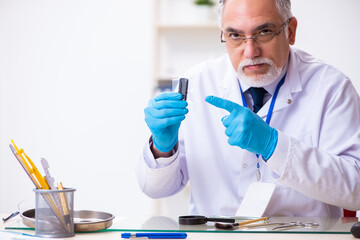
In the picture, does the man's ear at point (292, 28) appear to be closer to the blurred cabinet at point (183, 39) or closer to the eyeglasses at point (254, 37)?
the eyeglasses at point (254, 37)

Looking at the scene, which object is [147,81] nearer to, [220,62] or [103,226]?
[220,62]

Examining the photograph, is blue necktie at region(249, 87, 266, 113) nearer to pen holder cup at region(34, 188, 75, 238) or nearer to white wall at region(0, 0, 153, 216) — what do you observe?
pen holder cup at region(34, 188, 75, 238)

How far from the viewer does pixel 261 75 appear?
176 cm

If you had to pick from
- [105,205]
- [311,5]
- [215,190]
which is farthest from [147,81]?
[215,190]

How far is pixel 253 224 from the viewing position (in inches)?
51.4

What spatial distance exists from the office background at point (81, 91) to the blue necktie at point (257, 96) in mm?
1840

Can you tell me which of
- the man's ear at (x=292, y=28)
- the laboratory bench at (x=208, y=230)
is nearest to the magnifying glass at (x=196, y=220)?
the laboratory bench at (x=208, y=230)

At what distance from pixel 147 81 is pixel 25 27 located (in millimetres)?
1140

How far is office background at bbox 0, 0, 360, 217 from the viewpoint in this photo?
3.78 metres

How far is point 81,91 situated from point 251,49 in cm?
237

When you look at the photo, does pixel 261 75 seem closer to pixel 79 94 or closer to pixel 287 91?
pixel 287 91

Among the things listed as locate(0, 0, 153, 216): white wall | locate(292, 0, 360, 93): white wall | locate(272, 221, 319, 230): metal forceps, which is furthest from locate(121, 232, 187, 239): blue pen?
locate(292, 0, 360, 93): white wall

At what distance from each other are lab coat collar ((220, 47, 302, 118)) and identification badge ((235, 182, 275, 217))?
291 millimetres

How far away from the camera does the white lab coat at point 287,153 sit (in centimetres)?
154
